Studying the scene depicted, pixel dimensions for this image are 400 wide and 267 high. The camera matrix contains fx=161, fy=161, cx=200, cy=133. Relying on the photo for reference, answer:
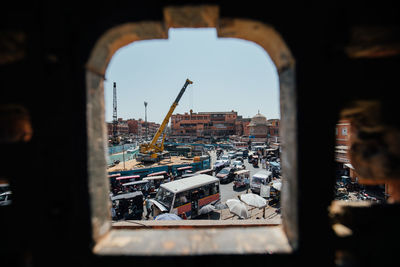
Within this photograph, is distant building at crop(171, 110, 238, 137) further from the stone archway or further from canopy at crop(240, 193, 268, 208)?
the stone archway

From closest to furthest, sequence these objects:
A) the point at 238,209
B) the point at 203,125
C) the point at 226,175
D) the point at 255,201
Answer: the point at 238,209 → the point at 255,201 → the point at 226,175 → the point at 203,125

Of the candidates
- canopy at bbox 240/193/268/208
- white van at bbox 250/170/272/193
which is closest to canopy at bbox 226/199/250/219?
canopy at bbox 240/193/268/208

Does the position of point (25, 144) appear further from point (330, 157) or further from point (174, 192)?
point (174, 192)

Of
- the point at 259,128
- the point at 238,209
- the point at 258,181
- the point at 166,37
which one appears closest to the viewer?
the point at 166,37

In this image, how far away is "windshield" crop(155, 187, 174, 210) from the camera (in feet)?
24.7

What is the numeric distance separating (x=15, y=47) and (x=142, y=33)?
3.14ft

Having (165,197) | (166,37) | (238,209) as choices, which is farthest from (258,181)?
(166,37)

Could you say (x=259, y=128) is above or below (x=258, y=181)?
above

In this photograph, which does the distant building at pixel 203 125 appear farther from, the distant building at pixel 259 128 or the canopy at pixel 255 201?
the canopy at pixel 255 201

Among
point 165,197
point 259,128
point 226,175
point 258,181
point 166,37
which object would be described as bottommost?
point 226,175

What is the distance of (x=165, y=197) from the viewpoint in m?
7.88

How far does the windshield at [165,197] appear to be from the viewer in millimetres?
7530

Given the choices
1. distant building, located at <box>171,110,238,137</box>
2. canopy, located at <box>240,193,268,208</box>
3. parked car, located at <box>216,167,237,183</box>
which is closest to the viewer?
canopy, located at <box>240,193,268,208</box>

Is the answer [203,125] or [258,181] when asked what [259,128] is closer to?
[203,125]
